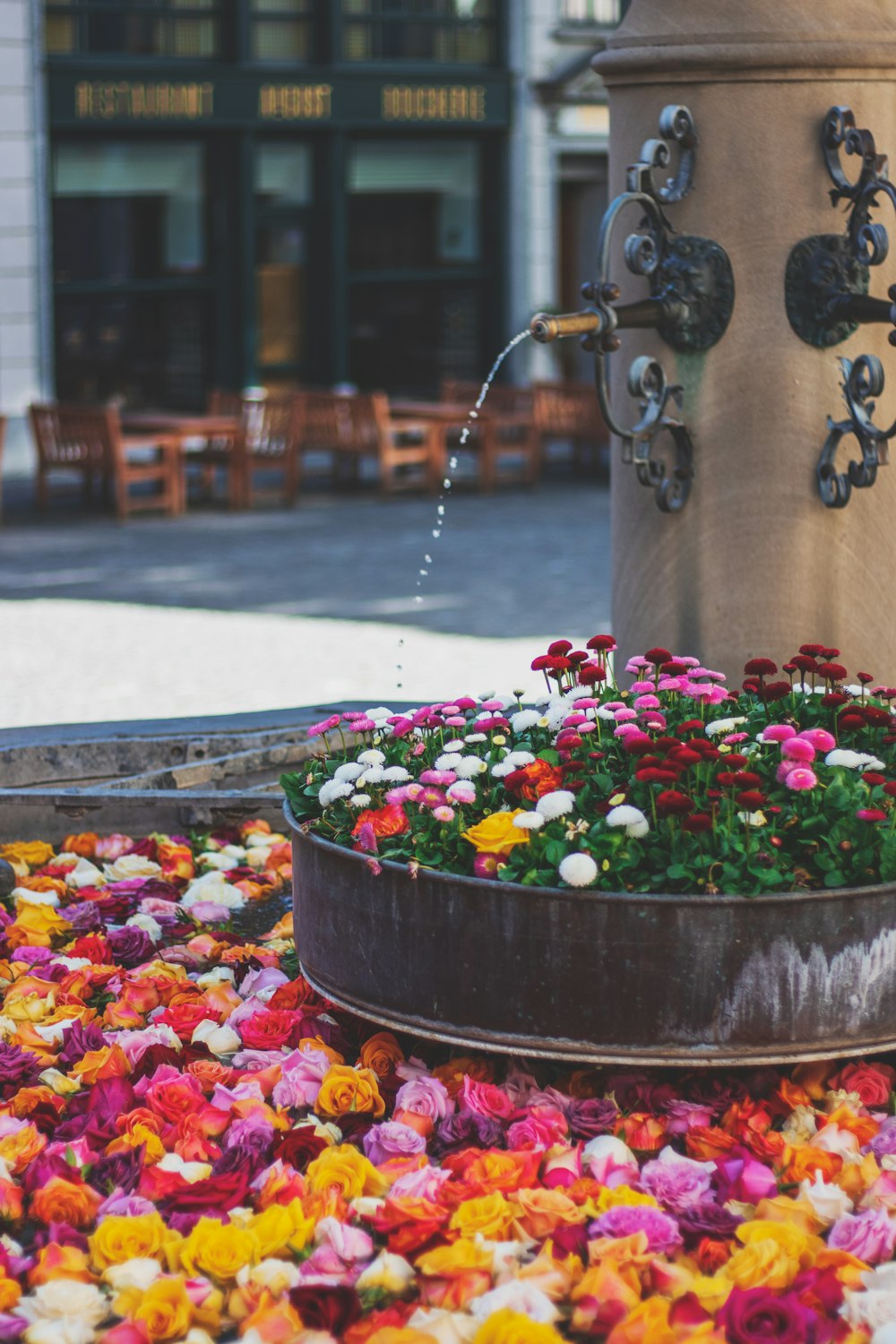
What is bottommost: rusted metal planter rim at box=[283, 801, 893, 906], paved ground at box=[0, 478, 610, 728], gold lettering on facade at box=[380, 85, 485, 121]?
paved ground at box=[0, 478, 610, 728]

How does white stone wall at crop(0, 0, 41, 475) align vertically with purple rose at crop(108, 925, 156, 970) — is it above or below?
above

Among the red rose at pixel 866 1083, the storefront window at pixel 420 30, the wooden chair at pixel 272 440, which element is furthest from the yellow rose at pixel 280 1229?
the storefront window at pixel 420 30

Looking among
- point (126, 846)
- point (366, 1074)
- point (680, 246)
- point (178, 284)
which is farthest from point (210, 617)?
point (178, 284)

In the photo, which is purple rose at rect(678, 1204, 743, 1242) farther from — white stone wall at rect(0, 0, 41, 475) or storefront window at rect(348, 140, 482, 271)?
storefront window at rect(348, 140, 482, 271)

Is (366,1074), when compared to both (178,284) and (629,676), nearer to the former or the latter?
(629,676)

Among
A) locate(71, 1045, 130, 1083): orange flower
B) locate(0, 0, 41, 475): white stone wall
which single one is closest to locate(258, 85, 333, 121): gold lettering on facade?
locate(0, 0, 41, 475): white stone wall

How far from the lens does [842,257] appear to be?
16.6ft

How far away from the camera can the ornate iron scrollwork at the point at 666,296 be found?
16.3 feet

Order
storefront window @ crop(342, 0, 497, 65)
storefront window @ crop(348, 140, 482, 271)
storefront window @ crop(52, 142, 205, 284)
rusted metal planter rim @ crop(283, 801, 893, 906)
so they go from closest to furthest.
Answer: rusted metal planter rim @ crop(283, 801, 893, 906) → storefront window @ crop(52, 142, 205, 284) → storefront window @ crop(342, 0, 497, 65) → storefront window @ crop(348, 140, 482, 271)

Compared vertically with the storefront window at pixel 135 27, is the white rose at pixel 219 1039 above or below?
below

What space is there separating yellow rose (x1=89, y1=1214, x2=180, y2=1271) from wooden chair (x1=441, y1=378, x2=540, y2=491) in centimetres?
1430

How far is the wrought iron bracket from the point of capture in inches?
195

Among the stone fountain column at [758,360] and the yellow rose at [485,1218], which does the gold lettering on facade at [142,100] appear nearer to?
the stone fountain column at [758,360]

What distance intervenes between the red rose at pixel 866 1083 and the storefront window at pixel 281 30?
60.8ft
